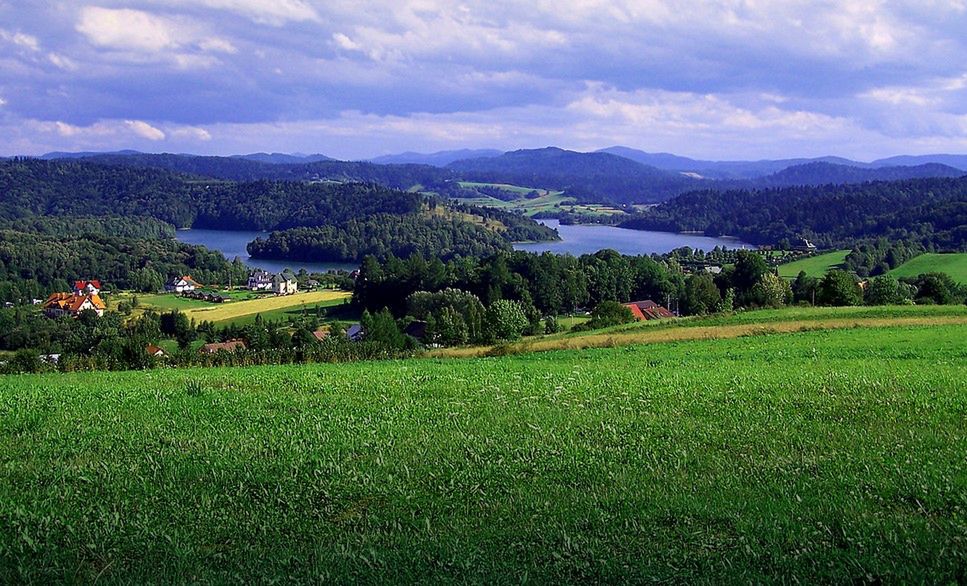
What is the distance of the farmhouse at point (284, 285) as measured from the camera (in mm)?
117000

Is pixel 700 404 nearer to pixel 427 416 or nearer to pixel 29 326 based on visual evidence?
pixel 427 416

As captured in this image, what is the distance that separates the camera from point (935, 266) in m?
102

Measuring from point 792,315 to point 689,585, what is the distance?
3520 centimetres

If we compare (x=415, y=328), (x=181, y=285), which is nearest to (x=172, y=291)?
(x=181, y=285)

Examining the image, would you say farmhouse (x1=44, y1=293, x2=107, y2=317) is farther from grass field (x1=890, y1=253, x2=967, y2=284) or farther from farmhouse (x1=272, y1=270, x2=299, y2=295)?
grass field (x1=890, y1=253, x2=967, y2=284)

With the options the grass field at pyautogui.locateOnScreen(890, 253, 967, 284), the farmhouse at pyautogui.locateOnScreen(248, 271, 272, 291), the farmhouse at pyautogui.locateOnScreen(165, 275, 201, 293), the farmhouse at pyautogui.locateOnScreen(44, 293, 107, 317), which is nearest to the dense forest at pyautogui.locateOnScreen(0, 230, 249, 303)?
the farmhouse at pyautogui.locateOnScreen(165, 275, 201, 293)

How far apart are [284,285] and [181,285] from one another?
62.8 ft

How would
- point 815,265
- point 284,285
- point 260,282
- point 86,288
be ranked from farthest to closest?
point 260,282 → point 815,265 → point 86,288 → point 284,285

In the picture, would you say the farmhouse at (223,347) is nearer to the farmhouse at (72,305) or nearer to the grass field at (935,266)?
the farmhouse at (72,305)

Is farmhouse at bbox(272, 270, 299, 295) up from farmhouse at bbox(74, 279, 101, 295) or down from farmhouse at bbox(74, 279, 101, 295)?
up

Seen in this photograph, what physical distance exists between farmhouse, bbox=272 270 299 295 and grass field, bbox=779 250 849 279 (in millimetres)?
70601

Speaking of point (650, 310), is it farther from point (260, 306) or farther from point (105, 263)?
point (105, 263)

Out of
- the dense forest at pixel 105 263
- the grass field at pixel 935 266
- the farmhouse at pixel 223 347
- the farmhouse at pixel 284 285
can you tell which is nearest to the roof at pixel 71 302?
the dense forest at pixel 105 263

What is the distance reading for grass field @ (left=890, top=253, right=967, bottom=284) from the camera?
9719 centimetres
